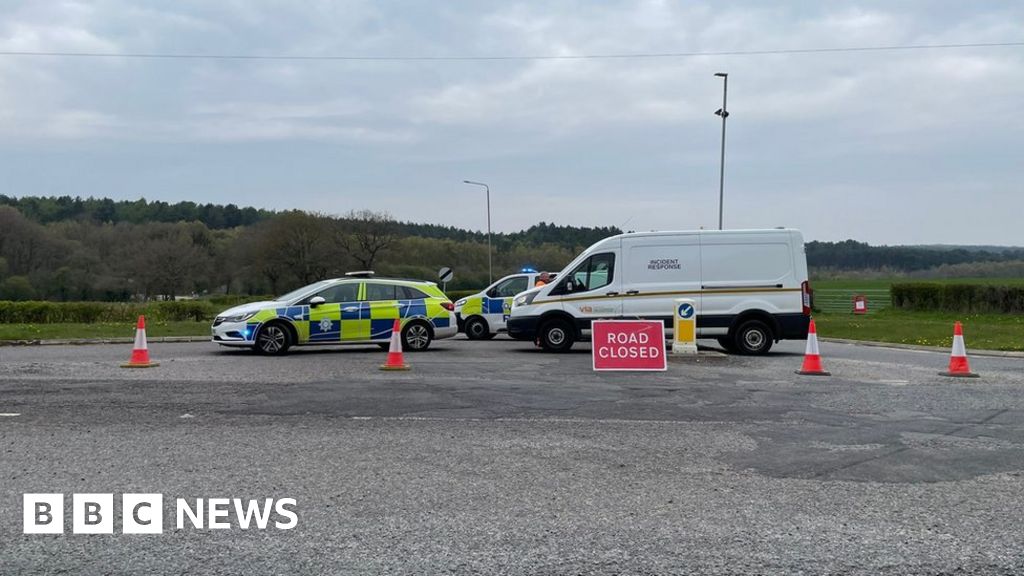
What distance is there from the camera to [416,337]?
731 inches

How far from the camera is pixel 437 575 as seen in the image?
4.56 m

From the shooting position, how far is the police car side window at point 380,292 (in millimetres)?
18203

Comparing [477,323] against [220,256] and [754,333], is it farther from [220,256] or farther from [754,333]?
[220,256]

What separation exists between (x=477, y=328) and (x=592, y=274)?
265 inches

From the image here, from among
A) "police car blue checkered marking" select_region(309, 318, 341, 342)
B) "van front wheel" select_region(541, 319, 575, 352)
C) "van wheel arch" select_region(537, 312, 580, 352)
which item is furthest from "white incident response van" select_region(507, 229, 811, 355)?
"police car blue checkered marking" select_region(309, 318, 341, 342)

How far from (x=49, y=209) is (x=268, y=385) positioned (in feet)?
282

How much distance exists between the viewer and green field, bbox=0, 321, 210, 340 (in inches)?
915

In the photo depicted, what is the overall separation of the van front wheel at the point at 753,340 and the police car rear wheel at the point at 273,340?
8.78m

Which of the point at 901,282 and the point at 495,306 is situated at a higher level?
the point at 901,282

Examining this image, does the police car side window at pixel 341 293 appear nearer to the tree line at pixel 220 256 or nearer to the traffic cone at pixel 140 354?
the traffic cone at pixel 140 354

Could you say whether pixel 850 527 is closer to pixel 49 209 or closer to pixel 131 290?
pixel 131 290

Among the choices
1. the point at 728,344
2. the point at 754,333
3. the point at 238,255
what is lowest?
the point at 728,344

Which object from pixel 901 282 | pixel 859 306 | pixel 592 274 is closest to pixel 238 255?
pixel 859 306

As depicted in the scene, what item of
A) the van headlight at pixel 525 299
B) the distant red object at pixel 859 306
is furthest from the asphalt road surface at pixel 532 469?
the distant red object at pixel 859 306
